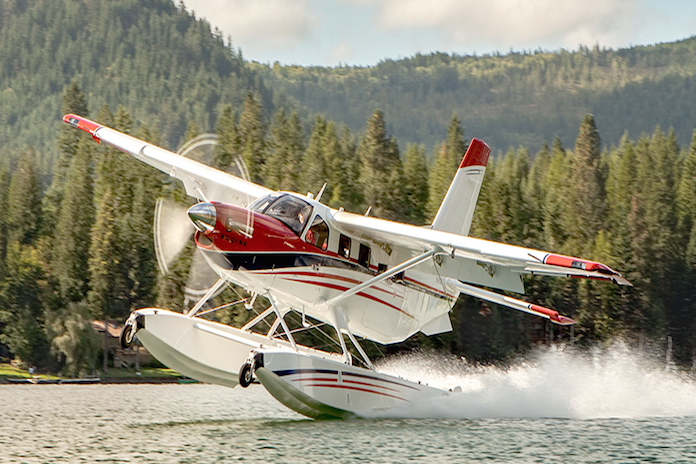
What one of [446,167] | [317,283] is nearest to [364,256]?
[317,283]

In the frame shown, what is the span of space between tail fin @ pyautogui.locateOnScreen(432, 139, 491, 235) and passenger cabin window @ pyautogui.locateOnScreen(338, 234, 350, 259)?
12.8 ft

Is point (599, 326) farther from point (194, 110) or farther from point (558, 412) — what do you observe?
point (194, 110)

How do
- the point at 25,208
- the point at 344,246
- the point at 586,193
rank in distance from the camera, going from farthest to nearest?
1. the point at 25,208
2. the point at 586,193
3. the point at 344,246

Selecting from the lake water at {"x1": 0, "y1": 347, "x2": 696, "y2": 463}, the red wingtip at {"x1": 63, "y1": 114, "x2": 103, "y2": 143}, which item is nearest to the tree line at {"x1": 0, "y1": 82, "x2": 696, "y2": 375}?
the red wingtip at {"x1": 63, "y1": 114, "x2": 103, "y2": 143}

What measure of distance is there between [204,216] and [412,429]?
6.29 m

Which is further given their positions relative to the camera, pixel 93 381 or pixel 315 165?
pixel 315 165

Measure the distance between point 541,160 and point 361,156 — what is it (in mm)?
35427

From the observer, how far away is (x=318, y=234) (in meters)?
16.3

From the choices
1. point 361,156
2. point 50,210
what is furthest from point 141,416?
point 50,210

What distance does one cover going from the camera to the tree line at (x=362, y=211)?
46906mm

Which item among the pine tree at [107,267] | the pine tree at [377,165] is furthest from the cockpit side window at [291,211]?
the pine tree at [107,267]

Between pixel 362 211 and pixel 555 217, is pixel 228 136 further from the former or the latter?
pixel 555 217

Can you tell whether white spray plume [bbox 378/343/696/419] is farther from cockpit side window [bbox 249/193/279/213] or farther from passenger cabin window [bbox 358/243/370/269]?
cockpit side window [bbox 249/193/279/213]

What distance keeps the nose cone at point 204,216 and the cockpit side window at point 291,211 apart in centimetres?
154
